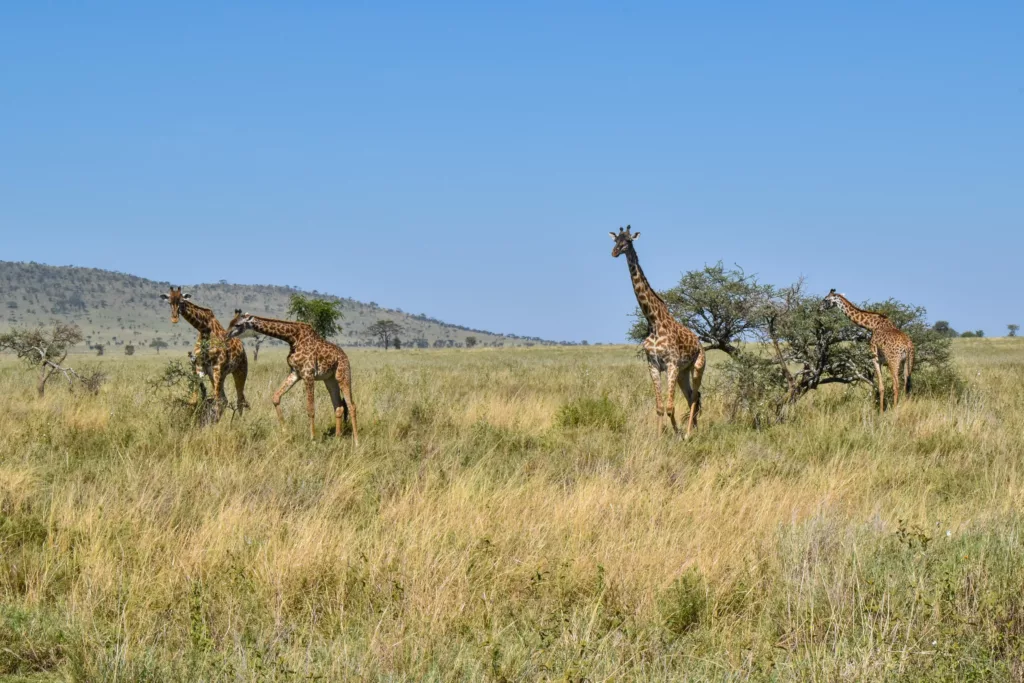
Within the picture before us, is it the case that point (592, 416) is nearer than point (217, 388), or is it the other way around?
point (217, 388)

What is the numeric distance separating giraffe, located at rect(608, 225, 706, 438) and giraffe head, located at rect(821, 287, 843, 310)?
3.64 metres

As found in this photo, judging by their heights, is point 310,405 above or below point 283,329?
below

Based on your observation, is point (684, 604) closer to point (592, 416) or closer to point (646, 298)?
point (646, 298)

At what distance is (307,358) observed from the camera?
11.2 meters

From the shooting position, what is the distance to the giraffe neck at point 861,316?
15.1m

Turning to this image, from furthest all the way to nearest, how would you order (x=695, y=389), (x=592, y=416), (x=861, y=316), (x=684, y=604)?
(x=861, y=316) < (x=592, y=416) < (x=695, y=389) < (x=684, y=604)

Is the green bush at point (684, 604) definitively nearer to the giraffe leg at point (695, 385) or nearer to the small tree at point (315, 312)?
the giraffe leg at point (695, 385)

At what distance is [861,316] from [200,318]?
1053cm

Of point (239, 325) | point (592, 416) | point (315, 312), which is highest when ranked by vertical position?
point (315, 312)

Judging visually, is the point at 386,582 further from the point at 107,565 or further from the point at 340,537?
the point at 107,565

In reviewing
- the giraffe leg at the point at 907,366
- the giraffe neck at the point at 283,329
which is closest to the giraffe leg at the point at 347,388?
the giraffe neck at the point at 283,329

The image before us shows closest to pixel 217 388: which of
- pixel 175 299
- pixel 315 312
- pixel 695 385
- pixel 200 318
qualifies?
pixel 200 318

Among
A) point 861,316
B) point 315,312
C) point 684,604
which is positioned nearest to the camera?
point 684,604

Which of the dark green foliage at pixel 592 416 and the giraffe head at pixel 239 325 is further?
the dark green foliage at pixel 592 416
